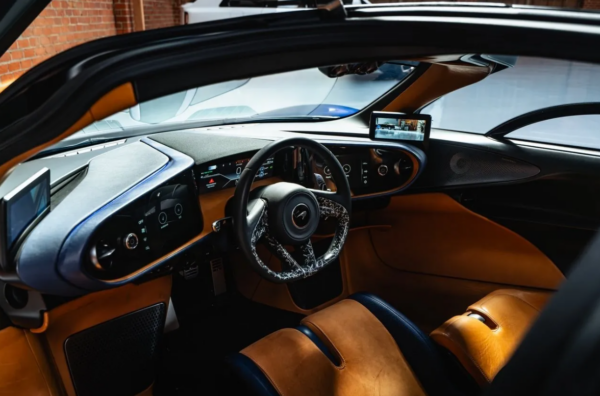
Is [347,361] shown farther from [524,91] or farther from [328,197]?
[524,91]

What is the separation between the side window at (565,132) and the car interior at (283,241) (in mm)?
63

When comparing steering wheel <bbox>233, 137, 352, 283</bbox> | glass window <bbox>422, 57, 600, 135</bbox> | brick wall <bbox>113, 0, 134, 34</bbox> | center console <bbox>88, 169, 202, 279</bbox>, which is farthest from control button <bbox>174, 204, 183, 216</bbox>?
brick wall <bbox>113, 0, 134, 34</bbox>

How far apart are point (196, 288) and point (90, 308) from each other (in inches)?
30.7

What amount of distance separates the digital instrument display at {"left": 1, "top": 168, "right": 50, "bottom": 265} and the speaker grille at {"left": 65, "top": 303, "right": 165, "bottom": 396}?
0.55 meters

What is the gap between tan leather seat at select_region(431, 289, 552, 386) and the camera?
1.52 meters

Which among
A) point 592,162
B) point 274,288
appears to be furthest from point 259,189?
point 592,162

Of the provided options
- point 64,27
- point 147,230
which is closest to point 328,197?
point 147,230

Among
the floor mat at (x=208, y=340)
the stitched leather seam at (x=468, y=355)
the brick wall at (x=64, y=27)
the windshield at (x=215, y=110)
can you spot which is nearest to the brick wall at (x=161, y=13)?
the brick wall at (x=64, y=27)

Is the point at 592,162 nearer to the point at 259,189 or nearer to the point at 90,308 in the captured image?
the point at 259,189

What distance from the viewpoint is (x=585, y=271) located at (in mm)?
455

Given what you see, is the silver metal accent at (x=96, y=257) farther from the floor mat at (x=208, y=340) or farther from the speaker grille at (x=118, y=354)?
the floor mat at (x=208, y=340)

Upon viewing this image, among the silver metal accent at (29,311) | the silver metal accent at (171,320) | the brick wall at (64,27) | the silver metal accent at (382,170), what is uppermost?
the brick wall at (64,27)

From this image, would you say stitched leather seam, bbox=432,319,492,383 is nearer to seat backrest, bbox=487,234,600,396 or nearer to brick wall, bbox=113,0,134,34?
seat backrest, bbox=487,234,600,396

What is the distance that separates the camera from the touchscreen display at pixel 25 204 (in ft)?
3.93
